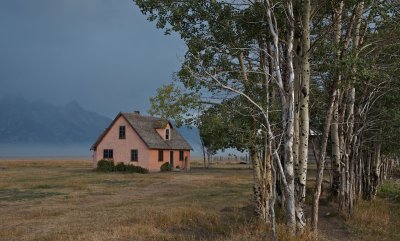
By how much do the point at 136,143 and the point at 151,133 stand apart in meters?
3.42

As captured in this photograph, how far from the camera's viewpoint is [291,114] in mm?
11719

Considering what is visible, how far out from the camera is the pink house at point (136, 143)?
5672cm

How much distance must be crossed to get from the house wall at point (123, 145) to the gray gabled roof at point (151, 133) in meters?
0.53

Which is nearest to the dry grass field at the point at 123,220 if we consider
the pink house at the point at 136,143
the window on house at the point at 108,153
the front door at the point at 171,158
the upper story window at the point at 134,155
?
the pink house at the point at 136,143

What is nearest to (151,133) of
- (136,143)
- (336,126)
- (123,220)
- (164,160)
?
(136,143)

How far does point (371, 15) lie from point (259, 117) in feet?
15.4

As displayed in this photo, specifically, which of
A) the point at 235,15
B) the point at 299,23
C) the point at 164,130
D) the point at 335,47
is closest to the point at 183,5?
the point at 235,15

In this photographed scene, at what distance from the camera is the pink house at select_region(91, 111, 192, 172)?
5672 cm

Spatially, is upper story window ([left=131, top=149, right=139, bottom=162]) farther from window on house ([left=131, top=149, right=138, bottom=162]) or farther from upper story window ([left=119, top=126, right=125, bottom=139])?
upper story window ([left=119, top=126, right=125, bottom=139])

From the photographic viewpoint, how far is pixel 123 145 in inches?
2270

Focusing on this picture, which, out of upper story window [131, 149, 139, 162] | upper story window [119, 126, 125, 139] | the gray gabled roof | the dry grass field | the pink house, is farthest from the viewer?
upper story window [119, 126, 125, 139]

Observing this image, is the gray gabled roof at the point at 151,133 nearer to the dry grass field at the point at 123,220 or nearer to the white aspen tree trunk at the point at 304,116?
the dry grass field at the point at 123,220

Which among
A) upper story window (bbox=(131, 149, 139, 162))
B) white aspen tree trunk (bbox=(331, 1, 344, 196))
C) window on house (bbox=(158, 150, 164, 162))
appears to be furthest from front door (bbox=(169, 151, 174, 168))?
white aspen tree trunk (bbox=(331, 1, 344, 196))

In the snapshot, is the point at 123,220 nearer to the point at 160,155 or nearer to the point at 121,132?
the point at 121,132
